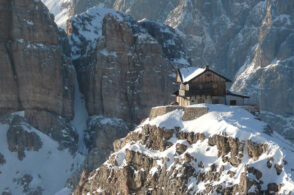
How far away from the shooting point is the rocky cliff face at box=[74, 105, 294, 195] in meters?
105

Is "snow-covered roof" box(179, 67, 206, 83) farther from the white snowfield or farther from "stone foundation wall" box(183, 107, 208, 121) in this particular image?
"stone foundation wall" box(183, 107, 208, 121)

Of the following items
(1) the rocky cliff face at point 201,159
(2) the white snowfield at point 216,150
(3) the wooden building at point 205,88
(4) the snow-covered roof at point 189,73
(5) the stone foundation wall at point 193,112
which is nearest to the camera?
(2) the white snowfield at point 216,150

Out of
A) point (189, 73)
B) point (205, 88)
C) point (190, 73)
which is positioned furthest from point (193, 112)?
point (189, 73)

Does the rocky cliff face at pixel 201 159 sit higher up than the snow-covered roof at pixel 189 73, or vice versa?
the snow-covered roof at pixel 189 73

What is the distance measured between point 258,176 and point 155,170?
20035 mm

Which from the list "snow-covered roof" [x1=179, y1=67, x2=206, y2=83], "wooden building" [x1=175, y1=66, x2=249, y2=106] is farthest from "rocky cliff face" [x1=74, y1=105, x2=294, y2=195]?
"snow-covered roof" [x1=179, y1=67, x2=206, y2=83]

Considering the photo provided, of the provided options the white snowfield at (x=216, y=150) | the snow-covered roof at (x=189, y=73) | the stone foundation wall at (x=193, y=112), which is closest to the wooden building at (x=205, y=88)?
the snow-covered roof at (x=189, y=73)

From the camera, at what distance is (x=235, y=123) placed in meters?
118

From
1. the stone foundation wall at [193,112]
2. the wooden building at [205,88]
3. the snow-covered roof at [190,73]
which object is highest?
the snow-covered roof at [190,73]

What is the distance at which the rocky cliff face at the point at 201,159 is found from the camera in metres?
105

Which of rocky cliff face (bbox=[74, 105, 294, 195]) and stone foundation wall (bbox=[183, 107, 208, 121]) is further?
stone foundation wall (bbox=[183, 107, 208, 121])

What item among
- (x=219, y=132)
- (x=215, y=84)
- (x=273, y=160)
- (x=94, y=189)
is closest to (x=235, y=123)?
(x=219, y=132)

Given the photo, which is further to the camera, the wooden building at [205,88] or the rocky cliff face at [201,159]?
the wooden building at [205,88]

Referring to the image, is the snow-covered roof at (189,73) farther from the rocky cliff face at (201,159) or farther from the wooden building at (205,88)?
the rocky cliff face at (201,159)
